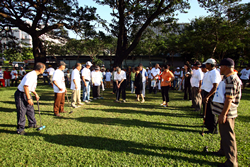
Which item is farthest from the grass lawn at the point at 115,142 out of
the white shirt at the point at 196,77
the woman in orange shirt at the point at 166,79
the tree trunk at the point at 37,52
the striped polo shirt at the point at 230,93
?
the tree trunk at the point at 37,52

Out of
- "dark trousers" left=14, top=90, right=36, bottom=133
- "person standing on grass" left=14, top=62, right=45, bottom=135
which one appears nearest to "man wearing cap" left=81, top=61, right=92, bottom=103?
"person standing on grass" left=14, top=62, right=45, bottom=135

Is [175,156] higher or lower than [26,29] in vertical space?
lower

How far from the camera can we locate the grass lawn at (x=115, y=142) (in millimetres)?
3154

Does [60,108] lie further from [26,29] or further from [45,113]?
[26,29]

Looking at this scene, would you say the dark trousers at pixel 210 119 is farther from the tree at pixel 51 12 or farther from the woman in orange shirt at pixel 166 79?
the tree at pixel 51 12

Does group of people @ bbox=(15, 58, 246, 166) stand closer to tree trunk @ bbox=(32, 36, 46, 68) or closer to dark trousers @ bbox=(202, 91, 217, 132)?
dark trousers @ bbox=(202, 91, 217, 132)

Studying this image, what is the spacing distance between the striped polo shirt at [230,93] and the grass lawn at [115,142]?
1.08m

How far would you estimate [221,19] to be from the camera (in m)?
15.6

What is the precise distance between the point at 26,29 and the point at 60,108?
48.2 feet

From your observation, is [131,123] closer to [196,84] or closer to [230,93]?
[230,93]

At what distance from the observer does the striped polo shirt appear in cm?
271

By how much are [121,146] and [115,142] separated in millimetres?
246

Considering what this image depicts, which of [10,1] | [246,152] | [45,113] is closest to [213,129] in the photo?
[246,152]

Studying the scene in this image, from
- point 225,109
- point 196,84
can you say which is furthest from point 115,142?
point 196,84
